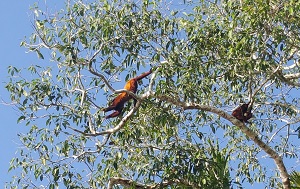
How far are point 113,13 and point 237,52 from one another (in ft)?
5.63

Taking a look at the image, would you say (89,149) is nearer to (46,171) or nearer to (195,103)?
(46,171)

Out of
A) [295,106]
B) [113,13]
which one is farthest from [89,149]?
[295,106]

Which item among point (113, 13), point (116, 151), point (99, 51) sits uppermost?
point (113, 13)

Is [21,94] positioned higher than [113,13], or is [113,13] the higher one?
[113,13]

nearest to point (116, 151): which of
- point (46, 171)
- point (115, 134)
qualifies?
point (115, 134)

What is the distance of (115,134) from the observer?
382 inches

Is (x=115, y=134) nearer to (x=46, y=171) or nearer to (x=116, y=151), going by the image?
(x=116, y=151)

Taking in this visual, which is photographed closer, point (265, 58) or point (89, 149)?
point (265, 58)

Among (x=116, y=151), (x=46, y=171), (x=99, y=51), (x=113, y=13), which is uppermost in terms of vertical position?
(x=113, y=13)

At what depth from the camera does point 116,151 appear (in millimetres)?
9797

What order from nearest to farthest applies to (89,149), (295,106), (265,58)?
(265,58) < (89,149) < (295,106)

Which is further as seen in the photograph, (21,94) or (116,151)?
(116,151)

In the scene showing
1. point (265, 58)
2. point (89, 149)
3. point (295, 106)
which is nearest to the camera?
point (265, 58)

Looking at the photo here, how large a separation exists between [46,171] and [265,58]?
3.17 metres
